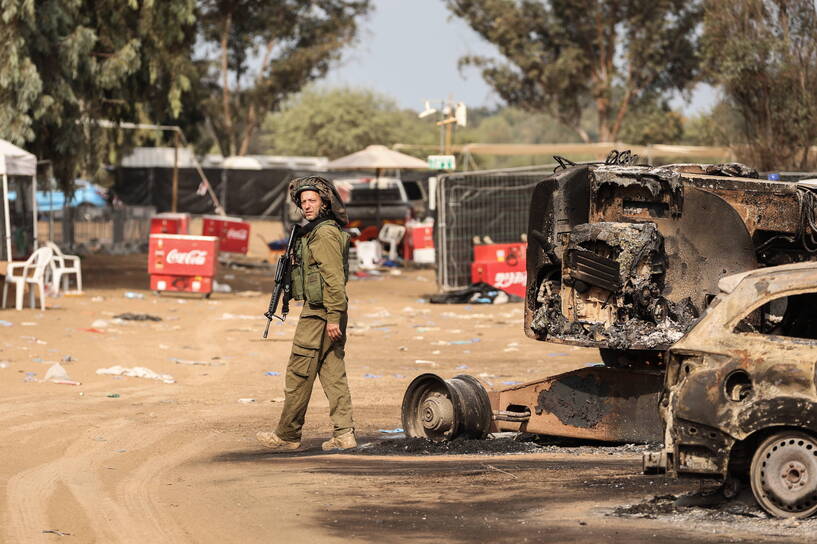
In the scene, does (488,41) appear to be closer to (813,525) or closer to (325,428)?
(325,428)

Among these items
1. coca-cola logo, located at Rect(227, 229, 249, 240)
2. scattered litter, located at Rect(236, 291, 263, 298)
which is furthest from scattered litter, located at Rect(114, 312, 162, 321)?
coca-cola logo, located at Rect(227, 229, 249, 240)

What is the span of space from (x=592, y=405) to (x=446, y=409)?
1.12m

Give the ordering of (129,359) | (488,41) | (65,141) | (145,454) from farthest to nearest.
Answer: (488,41) → (65,141) → (129,359) → (145,454)

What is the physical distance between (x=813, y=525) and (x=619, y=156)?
466 centimetres

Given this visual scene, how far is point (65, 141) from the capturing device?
80.4 feet

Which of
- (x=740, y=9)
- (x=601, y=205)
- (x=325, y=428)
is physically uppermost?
Result: (x=740, y=9)

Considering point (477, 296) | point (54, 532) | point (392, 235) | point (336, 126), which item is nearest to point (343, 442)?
point (54, 532)

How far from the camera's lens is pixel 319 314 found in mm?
10242

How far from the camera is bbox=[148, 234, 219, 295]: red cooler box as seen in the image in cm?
2336

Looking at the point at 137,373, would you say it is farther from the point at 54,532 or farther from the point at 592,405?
the point at 54,532

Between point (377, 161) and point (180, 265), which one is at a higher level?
point (377, 161)

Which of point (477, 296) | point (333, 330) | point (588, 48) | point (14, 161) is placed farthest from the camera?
point (588, 48)

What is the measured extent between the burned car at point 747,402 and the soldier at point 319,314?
314 cm

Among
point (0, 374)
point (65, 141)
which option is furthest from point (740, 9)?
point (0, 374)
